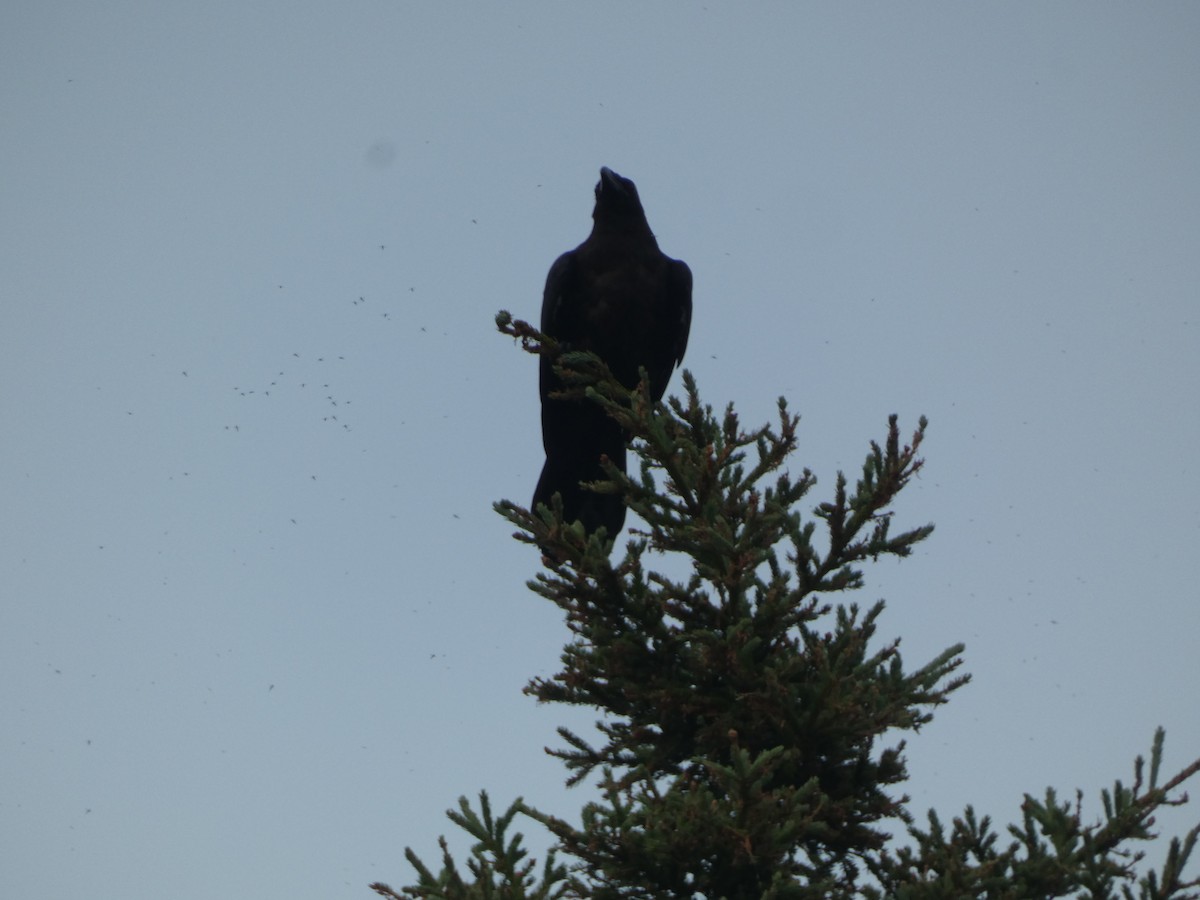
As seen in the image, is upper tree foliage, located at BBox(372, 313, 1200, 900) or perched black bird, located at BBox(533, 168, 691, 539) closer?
upper tree foliage, located at BBox(372, 313, 1200, 900)

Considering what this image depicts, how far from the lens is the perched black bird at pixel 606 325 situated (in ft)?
19.2

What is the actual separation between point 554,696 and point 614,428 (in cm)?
235

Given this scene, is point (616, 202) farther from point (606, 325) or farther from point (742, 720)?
point (742, 720)

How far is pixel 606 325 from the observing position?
5.90m

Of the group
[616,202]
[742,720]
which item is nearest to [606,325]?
[616,202]

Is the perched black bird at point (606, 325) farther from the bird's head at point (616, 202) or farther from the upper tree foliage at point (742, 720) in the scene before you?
the upper tree foliage at point (742, 720)

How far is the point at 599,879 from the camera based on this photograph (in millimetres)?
3273

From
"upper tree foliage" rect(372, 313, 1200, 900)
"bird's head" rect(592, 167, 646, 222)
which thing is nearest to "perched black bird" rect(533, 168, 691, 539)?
"bird's head" rect(592, 167, 646, 222)

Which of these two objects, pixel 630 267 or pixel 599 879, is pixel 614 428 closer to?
pixel 630 267

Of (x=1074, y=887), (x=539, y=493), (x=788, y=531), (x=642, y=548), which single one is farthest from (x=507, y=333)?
(x=1074, y=887)

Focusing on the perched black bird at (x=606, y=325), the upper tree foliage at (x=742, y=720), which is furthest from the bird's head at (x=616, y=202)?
the upper tree foliage at (x=742, y=720)

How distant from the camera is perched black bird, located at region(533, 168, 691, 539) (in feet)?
19.2

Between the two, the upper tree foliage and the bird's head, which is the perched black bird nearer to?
the bird's head

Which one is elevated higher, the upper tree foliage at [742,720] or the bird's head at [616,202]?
the bird's head at [616,202]
